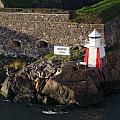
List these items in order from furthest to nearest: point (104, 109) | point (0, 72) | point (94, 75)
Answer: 1. point (0, 72)
2. point (94, 75)
3. point (104, 109)

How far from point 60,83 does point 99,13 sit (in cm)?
947

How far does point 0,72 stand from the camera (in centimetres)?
5262

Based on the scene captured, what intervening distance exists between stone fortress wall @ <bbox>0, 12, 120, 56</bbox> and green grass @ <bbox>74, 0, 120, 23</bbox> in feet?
1.93

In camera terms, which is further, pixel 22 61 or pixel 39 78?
pixel 22 61

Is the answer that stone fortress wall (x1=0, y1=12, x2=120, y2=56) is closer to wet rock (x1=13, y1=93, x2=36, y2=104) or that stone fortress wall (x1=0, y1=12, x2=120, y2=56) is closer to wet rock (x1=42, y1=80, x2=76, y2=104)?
wet rock (x1=42, y1=80, x2=76, y2=104)

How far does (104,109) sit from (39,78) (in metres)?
6.30

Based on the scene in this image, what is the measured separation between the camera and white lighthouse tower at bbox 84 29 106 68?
1913 inches

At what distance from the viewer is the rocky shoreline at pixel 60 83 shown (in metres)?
46.8

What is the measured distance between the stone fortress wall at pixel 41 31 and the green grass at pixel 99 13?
588mm

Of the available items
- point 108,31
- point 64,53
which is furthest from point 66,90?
point 108,31

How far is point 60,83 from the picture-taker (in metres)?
47.1

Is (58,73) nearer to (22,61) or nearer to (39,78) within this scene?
(39,78)

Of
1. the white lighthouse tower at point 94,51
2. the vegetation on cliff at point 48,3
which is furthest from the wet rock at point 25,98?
the vegetation on cliff at point 48,3

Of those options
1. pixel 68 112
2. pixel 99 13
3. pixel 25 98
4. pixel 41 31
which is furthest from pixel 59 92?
pixel 99 13
